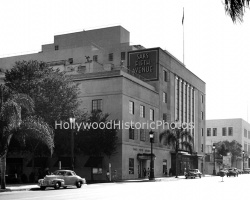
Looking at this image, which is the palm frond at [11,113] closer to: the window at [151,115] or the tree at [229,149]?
the window at [151,115]

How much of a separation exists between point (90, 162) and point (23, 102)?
2428cm

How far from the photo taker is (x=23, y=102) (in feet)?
103

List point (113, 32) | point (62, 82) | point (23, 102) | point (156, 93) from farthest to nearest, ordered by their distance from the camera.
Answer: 1. point (113, 32)
2. point (156, 93)
3. point (62, 82)
4. point (23, 102)

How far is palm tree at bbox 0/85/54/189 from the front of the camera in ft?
98.4

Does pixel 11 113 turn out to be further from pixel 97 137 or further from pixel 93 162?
pixel 93 162

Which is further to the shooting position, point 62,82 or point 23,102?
point 62,82

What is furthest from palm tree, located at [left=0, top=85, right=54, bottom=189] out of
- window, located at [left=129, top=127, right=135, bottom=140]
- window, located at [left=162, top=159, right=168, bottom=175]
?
window, located at [left=162, top=159, right=168, bottom=175]

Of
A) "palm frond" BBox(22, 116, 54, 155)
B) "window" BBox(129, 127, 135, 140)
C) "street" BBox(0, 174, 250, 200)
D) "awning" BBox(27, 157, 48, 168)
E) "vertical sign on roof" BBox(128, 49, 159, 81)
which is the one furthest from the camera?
"vertical sign on roof" BBox(128, 49, 159, 81)

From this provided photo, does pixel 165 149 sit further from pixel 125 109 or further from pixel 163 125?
pixel 125 109

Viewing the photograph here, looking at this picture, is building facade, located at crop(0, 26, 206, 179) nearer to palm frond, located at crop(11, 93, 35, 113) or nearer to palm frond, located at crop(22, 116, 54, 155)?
palm frond, located at crop(22, 116, 54, 155)

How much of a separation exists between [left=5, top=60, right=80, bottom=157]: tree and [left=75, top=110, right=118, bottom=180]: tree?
412 cm

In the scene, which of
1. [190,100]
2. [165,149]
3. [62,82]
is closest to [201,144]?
[190,100]

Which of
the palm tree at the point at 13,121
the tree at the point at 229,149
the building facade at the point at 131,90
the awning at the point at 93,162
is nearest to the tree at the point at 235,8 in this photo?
the palm tree at the point at 13,121

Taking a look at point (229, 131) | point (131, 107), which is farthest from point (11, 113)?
point (229, 131)
